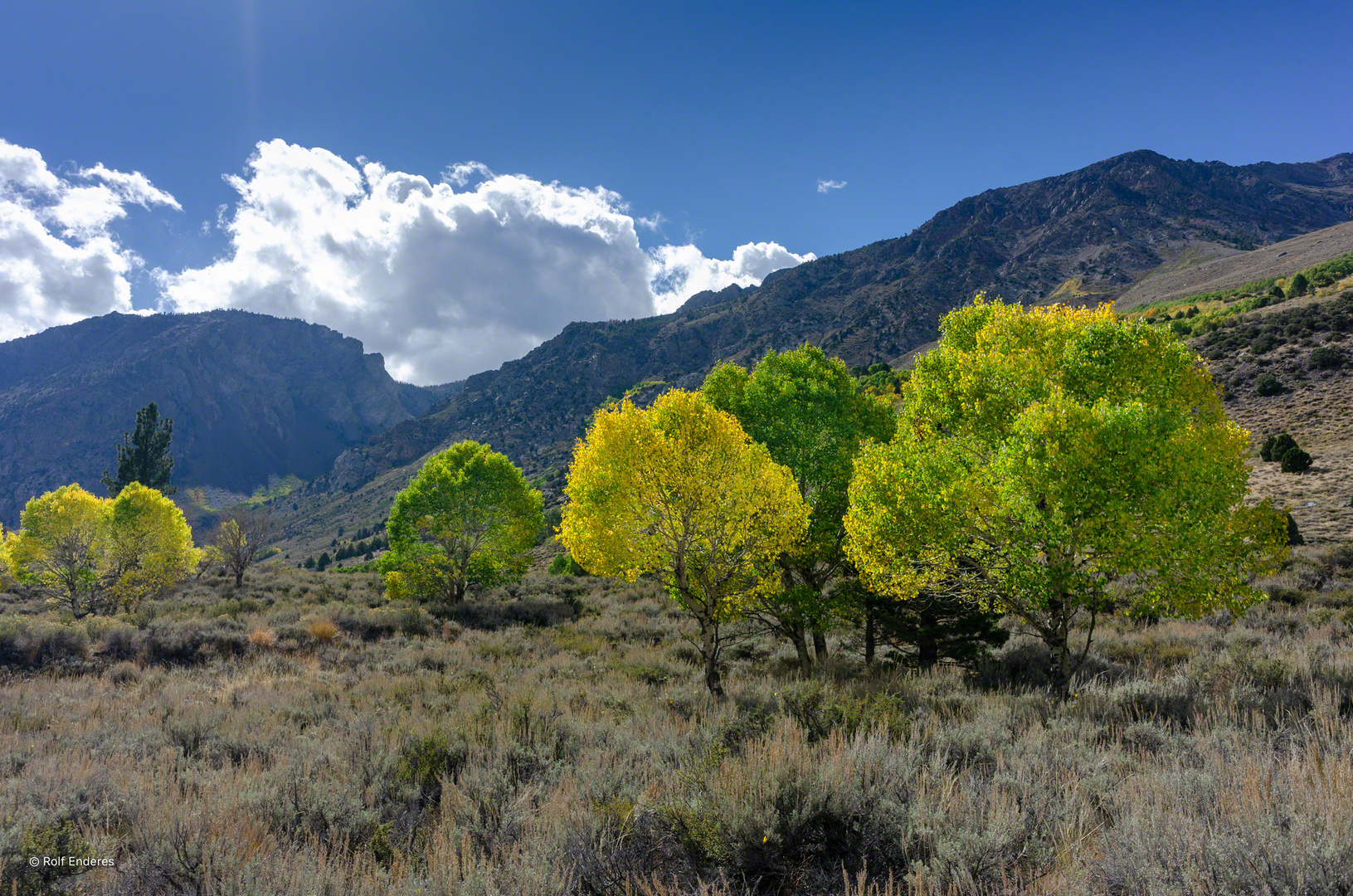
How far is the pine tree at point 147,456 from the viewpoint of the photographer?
5378 centimetres

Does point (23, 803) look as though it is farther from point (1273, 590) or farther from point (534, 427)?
point (534, 427)

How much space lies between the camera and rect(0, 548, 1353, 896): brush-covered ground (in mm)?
3736

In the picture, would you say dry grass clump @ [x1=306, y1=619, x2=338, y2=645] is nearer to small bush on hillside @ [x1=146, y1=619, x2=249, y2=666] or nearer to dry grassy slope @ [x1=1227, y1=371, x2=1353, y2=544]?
small bush on hillside @ [x1=146, y1=619, x2=249, y2=666]

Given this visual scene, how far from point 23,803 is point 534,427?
199 meters

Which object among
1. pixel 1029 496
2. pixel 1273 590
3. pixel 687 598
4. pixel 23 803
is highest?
pixel 23 803

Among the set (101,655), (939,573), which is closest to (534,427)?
(101,655)

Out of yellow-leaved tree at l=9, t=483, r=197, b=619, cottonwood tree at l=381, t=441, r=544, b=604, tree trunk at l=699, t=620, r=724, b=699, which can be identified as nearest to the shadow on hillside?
cottonwood tree at l=381, t=441, r=544, b=604

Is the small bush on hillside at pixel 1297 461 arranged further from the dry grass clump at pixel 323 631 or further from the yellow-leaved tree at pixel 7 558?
the yellow-leaved tree at pixel 7 558

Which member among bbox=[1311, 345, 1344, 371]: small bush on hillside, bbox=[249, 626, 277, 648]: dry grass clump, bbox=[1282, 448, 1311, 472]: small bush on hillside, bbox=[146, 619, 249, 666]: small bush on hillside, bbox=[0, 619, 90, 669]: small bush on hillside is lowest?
bbox=[1282, 448, 1311, 472]: small bush on hillside

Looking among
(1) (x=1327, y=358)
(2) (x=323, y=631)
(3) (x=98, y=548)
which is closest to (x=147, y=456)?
(3) (x=98, y=548)

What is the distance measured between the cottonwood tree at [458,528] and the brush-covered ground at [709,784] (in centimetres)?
1815

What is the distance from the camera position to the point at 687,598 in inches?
551

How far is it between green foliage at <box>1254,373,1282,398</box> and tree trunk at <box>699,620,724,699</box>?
4781 cm

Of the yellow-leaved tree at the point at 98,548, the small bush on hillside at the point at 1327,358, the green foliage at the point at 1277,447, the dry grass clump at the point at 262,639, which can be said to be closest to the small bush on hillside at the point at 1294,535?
the green foliage at the point at 1277,447
